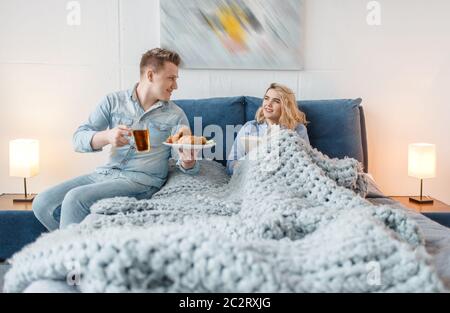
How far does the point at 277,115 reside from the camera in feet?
8.57

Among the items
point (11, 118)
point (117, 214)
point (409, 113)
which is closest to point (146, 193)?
point (117, 214)

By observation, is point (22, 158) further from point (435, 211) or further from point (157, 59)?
point (435, 211)

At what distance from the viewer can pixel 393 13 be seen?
9.84ft

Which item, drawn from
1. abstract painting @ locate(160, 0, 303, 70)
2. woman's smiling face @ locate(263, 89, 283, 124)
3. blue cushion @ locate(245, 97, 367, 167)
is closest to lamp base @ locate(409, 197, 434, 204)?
blue cushion @ locate(245, 97, 367, 167)

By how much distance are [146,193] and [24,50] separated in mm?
1450

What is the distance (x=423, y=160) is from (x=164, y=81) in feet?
5.28

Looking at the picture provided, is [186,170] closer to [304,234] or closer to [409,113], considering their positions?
[304,234]

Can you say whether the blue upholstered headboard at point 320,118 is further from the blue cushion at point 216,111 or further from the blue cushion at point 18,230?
the blue cushion at point 18,230

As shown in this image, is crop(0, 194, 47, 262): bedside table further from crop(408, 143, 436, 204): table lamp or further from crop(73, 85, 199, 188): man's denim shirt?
crop(408, 143, 436, 204): table lamp

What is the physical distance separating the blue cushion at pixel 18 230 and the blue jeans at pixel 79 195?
215 mm

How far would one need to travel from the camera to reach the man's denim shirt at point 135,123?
7.26 ft

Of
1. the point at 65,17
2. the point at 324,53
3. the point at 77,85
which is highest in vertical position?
the point at 65,17

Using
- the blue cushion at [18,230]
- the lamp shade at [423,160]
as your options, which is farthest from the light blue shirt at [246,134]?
the blue cushion at [18,230]

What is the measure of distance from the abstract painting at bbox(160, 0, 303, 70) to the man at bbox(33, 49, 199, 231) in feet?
2.31
